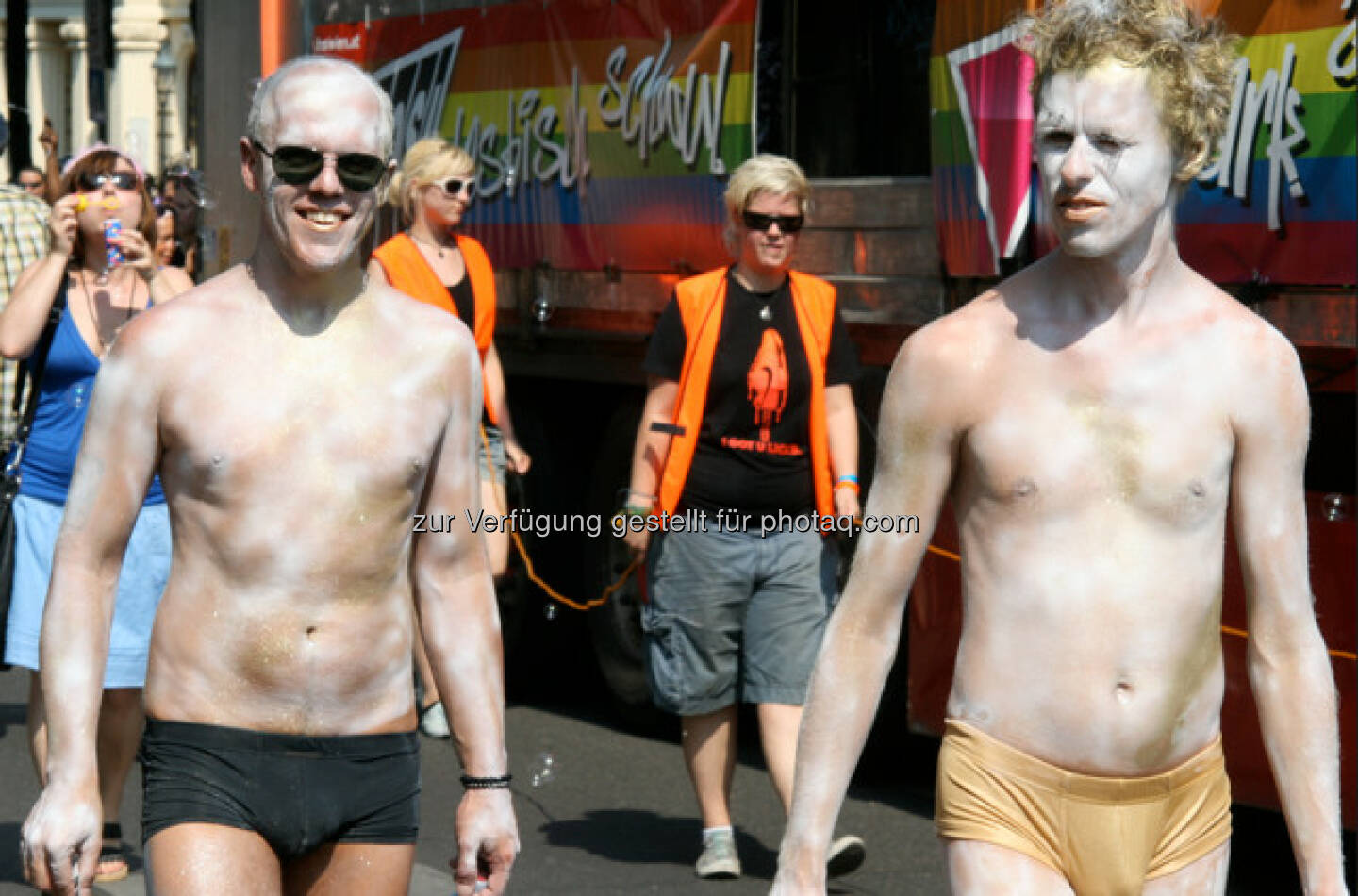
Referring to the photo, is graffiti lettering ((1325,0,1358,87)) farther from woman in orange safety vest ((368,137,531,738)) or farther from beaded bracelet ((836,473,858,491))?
woman in orange safety vest ((368,137,531,738))

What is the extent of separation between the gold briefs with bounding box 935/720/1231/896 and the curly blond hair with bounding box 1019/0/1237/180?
0.88 metres

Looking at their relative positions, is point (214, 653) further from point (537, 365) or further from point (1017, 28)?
point (537, 365)

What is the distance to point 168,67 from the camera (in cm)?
3603

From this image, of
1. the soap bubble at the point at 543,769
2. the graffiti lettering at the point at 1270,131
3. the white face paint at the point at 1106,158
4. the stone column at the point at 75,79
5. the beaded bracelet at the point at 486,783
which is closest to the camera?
the white face paint at the point at 1106,158

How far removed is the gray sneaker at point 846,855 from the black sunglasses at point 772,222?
1731mm

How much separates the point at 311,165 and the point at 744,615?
3.34 metres

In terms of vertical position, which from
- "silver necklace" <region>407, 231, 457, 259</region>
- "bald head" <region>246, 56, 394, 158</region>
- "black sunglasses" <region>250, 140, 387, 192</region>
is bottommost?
"silver necklace" <region>407, 231, 457, 259</region>

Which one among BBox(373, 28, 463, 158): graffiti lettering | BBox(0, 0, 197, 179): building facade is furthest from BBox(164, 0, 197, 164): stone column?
BBox(373, 28, 463, 158): graffiti lettering

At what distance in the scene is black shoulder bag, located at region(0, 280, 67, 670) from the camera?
20.9 ft

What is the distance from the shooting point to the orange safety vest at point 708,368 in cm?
695

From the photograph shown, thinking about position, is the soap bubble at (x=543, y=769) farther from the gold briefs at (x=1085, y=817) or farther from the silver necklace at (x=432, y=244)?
the gold briefs at (x=1085, y=817)

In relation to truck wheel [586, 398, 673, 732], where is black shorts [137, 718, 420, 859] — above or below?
above

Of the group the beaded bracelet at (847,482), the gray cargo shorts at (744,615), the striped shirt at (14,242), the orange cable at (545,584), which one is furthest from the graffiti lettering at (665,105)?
the striped shirt at (14,242)

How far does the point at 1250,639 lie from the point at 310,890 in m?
1.50
